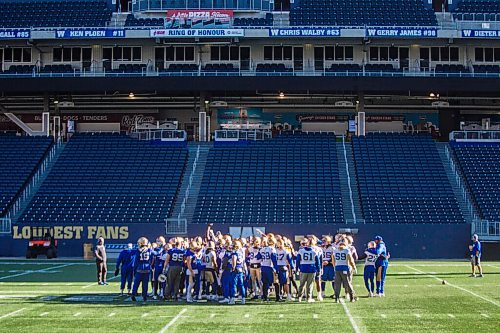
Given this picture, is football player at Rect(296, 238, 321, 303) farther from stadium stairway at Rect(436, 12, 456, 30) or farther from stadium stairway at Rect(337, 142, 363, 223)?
stadium stairway at Rect(436, 12, 456, 30)

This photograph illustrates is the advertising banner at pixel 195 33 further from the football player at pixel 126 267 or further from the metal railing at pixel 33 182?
the football player at pixel 126 267

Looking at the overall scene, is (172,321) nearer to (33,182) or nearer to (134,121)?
(33,182)

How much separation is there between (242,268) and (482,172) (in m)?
26.4

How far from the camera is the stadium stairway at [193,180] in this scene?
43.0 metres

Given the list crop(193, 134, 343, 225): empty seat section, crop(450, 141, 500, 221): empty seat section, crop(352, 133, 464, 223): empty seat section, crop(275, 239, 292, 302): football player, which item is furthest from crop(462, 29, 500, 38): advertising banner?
crop(275, 239, 292, 302): football player

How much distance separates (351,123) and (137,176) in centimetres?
1270

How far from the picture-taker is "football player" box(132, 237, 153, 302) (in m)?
22.3

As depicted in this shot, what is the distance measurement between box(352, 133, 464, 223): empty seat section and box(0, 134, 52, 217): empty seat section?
1729cm

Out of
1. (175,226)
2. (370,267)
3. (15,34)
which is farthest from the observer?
(15,34)

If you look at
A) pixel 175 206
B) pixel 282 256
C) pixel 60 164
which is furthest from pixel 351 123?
pixel 282 256

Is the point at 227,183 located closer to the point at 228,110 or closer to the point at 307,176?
the point at 307,176

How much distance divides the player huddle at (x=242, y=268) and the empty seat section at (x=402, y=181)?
18472mm

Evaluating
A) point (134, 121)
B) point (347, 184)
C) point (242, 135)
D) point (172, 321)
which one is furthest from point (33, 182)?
point (172, 321)

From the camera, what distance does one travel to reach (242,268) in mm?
22109
